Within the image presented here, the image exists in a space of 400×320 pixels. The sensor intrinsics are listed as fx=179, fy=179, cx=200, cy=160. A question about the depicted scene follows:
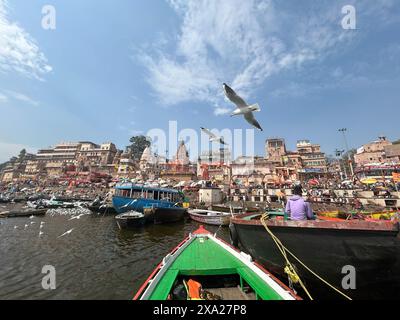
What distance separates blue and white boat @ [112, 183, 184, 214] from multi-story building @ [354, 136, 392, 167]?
2660 inches

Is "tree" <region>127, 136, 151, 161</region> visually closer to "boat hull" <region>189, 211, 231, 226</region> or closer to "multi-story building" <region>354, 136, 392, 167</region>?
"boat hull" <region>189, 211, 231, 226</region>

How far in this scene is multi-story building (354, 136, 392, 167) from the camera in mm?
59553

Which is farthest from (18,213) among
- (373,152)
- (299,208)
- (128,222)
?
(373,152)

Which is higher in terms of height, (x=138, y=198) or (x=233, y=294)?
(x=138, y=198)

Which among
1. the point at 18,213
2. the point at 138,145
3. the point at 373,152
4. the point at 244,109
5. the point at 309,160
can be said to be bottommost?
the point at 18,213

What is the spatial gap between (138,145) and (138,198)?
89.2 metres

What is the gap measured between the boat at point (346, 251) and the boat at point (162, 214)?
16220mm

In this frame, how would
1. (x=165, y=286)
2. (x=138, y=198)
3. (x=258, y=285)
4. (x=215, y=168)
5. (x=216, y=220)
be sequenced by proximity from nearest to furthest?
1. (x=258, y=285)
2. (x=165, y=286)
3. (x=216, y=220)
4. (x=138, y=198)
5. (x=215, y=168)

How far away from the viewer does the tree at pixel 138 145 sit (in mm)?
102881

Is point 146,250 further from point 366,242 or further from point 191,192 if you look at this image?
point 191,192

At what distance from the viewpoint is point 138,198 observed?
22.1 meters

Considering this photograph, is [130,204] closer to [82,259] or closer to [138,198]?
[138,198]

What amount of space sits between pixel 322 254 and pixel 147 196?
21.7 meters

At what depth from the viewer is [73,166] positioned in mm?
80312
